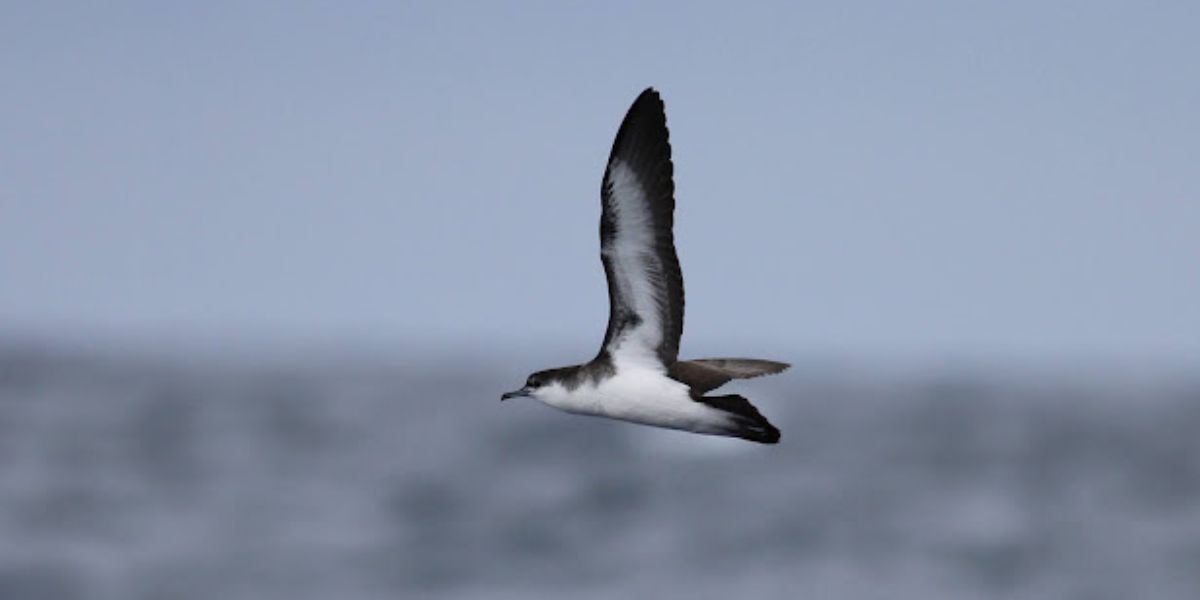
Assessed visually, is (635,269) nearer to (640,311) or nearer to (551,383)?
(640,311)

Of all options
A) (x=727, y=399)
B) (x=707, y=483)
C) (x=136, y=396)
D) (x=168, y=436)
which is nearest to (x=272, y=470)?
(x=168, y=436)

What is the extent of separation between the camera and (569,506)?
9219 cm

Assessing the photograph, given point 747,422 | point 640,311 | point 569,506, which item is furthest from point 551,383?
point 569,506

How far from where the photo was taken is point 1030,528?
88.3 meters

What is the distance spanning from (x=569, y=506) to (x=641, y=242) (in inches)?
2921

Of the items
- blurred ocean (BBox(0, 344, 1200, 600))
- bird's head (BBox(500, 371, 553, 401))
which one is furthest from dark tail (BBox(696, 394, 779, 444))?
blurred ocean (BBox(0, 344, 1200, 600))

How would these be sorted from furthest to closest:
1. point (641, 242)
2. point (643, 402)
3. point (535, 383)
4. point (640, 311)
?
1. point (535, 383)
2. point (640, 311)
3. point (641, 242)
4. point (643, 402)

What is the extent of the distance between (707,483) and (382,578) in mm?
28325

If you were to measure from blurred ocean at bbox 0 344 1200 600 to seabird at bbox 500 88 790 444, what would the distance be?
54125 millimetres

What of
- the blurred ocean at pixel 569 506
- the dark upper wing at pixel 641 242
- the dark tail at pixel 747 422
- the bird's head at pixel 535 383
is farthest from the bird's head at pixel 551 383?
the blurred ocean at pixel 569 506

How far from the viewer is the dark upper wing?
18.4m

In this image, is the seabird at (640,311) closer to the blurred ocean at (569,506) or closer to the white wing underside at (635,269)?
the white wing underside at (635,269)

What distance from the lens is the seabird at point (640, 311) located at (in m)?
18.2

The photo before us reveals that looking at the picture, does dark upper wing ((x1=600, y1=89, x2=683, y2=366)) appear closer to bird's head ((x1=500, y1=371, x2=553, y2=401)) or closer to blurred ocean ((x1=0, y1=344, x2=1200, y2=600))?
bird's head ((x1=500, y1=371, x2=553, y2=401))
